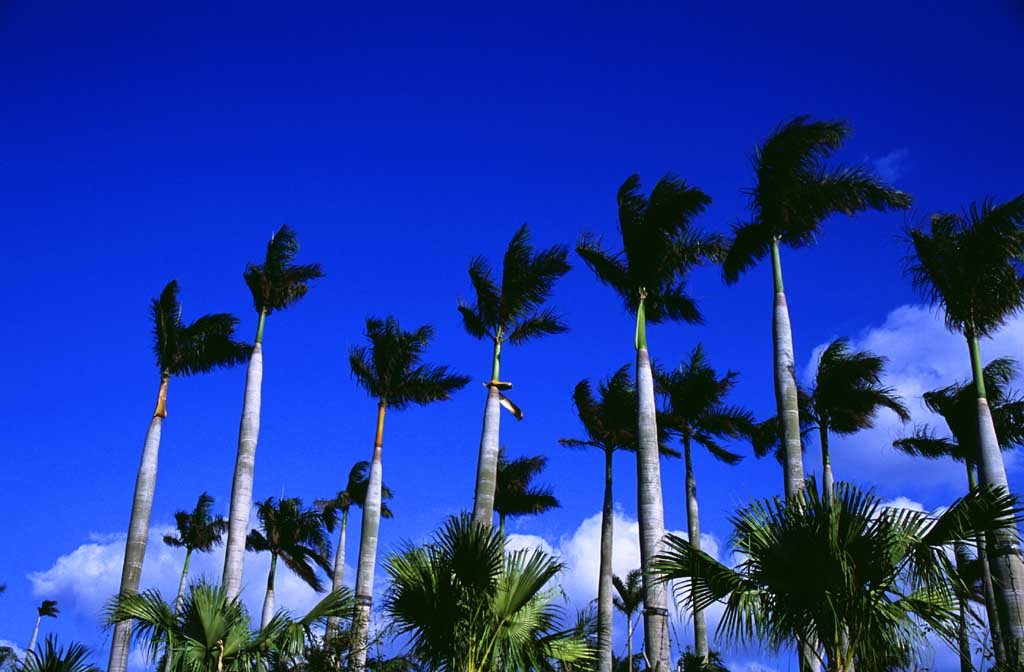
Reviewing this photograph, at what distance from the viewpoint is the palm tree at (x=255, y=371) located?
81.3 ft

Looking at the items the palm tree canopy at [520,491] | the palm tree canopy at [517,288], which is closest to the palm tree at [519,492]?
the palm tree canopy at [520,491]

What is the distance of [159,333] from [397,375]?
7877mm

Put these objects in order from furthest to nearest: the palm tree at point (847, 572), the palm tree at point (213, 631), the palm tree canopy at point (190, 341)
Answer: the palm tree canopy at point (190, 341) < the palm tree at point (213, 631) < the palm tree at point (847, 572)

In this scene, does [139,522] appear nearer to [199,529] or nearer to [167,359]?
[167,359]

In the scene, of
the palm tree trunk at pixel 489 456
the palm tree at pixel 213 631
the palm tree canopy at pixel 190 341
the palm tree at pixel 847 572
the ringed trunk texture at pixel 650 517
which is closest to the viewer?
the palm tree at pixel 847 572

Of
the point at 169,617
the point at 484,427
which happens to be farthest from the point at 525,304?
the point at 169,617

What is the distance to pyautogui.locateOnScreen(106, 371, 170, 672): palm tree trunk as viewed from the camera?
941 inches

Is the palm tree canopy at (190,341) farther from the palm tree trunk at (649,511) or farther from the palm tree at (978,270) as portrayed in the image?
the palm tree at (978,270)

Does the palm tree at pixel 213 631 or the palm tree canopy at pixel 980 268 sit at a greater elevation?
the palm tree canopy at pixel 980 268

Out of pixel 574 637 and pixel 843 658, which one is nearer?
pixel 843 658

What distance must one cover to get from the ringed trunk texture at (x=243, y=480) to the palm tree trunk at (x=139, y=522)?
2426mm

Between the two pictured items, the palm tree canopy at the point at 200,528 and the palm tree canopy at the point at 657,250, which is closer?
the palm tree canopy at the point at 657,250

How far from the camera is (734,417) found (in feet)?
114

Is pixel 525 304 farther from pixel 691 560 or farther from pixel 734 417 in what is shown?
pixel 691 560
